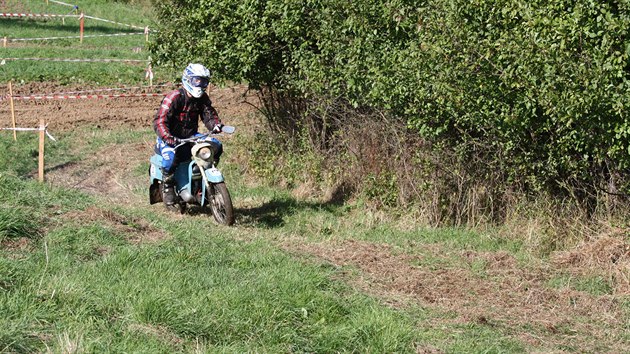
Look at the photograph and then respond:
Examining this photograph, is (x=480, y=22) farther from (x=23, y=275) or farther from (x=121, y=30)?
(x=121, y=30)

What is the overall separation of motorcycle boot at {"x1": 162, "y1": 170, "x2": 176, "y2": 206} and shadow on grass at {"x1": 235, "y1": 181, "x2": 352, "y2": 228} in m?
0.89

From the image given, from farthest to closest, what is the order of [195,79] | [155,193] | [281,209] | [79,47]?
[79,47]
[281,209]
[155,193]
[195,79]

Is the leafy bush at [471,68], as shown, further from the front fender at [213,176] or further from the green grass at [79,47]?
the green grass at [79,47]

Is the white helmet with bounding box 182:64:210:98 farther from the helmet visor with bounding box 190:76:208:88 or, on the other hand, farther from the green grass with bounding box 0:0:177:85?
the green grass with bounding box 0:0:177:85

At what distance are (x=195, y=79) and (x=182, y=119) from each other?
69 cm

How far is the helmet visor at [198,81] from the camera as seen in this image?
11.8 metres

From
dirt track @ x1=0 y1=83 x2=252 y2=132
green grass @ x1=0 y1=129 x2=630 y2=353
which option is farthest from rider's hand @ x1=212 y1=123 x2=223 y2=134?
dirt track @ x1=0 y1=83 x2=252 y2=132

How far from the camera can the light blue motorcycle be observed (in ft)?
38.7

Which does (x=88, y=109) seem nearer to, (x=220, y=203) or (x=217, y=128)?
(x=217, y=128)

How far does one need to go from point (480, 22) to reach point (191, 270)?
454 cm

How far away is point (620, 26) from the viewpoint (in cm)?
923

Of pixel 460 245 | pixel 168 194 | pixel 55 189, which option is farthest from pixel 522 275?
pixel 55 189

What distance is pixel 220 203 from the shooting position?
11.9m

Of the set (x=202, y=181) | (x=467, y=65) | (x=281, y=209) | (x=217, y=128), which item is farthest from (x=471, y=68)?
(x=281, y=209)
